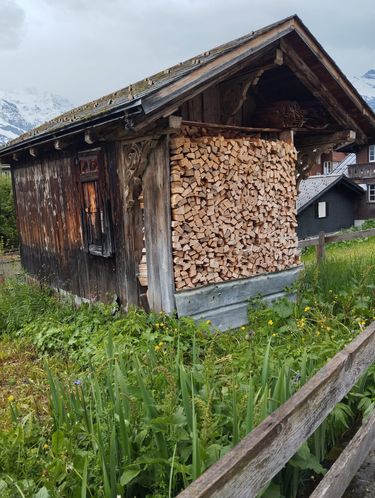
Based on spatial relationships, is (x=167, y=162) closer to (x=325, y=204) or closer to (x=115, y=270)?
(x=115, y=270)

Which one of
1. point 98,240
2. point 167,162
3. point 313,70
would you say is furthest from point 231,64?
point 98,240

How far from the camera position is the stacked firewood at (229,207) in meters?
5.55

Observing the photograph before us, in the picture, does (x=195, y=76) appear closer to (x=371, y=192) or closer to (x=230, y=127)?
(x=230, y=127)

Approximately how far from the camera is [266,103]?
23.2ft

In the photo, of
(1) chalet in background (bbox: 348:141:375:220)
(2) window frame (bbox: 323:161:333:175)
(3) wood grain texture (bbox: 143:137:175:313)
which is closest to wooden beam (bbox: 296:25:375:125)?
(3) wood grain texture (bbox: 143:137:175:313)

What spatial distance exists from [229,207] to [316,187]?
22.8m

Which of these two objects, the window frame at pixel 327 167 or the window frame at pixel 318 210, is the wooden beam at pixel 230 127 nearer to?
the window frame at pixel 318 210

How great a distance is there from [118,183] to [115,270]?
1324 millimetres

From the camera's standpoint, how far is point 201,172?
18.6ft

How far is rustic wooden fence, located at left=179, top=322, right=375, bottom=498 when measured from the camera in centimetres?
146

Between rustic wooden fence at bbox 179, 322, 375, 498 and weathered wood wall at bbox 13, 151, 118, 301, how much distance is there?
4.43 m

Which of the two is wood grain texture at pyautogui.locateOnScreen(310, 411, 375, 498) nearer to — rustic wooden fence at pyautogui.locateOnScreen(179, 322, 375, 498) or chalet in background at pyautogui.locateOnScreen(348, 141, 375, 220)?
rustic wooden fence at pyautogui.locateOnScreen(179, 322, 375, 498)

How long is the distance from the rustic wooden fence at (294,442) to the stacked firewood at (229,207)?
3061mm

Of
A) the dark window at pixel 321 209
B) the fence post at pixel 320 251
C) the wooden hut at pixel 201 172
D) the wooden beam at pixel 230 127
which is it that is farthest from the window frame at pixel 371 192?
the wooden beam at pixel 230 127
